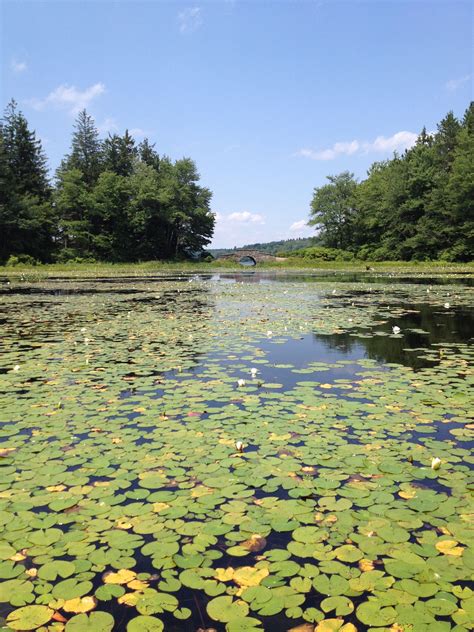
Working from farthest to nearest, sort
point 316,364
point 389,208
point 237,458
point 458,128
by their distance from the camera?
1. point 458,128
2. point 389,208
3. point 316,364
4. point 237,458

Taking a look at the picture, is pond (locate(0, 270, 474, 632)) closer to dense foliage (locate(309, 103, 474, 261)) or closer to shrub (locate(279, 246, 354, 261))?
dense foliage (locate(309, 103, 474, 261))

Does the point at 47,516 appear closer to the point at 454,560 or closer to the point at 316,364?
the point at 454,560

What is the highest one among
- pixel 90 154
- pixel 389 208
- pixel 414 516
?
pixel 90 154

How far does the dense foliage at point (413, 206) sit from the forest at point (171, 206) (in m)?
0.14

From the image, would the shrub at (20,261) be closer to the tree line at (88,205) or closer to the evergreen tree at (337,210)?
the tree line at (88,205)

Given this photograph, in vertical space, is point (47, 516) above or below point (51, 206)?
below

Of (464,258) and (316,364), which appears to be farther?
(464,258)

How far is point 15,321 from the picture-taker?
12492 millimetres

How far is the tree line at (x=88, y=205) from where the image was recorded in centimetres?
5178

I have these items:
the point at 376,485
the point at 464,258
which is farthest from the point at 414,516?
the point at 464,258

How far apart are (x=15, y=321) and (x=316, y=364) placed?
8862 millimetres

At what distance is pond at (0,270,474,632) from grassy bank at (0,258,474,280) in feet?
120

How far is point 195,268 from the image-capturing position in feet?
197

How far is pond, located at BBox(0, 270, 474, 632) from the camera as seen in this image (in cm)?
232
